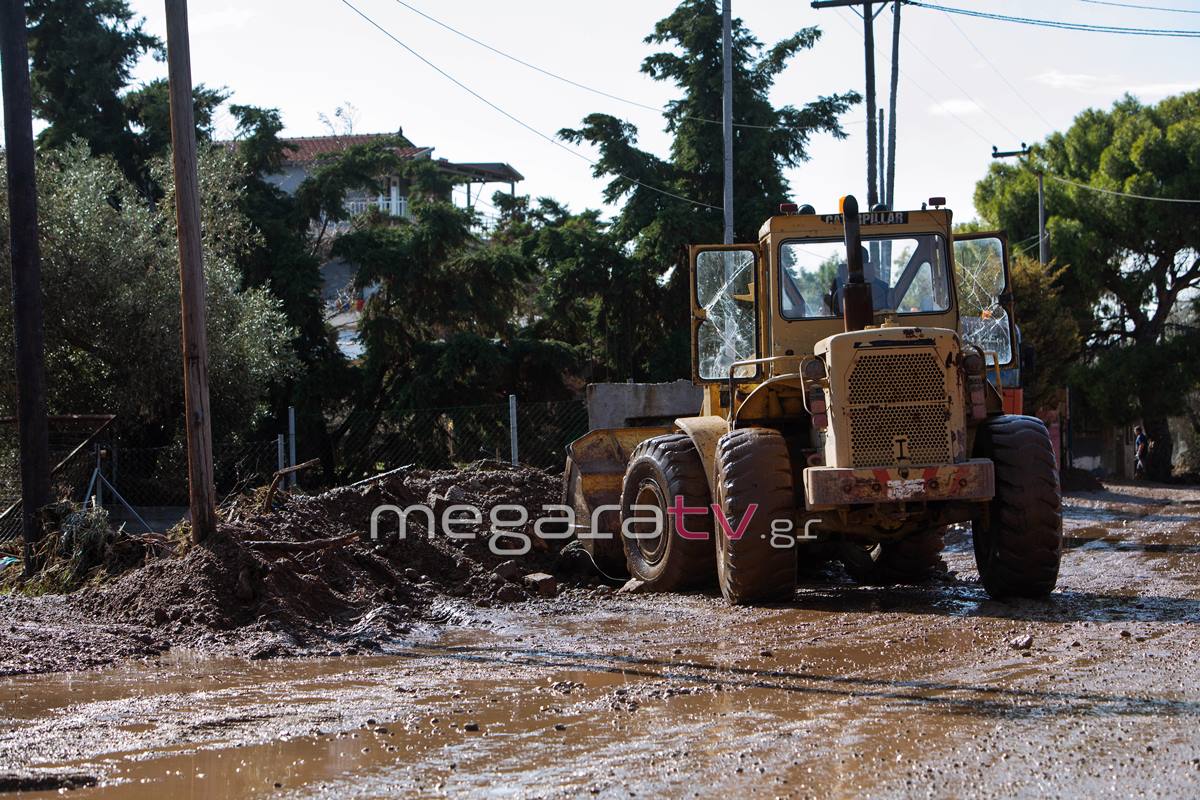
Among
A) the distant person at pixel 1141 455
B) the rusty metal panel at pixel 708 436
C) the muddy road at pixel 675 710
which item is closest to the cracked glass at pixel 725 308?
the rusty metal panel at pixel 708 436

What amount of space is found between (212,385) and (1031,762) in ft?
54.4

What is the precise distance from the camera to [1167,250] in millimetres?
35125

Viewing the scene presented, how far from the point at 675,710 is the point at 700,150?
22089 mm

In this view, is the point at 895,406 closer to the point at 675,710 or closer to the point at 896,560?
the point at 896,560

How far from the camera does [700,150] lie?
26.9m

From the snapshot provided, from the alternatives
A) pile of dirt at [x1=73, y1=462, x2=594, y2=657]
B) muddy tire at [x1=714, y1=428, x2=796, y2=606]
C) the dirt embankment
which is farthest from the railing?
muddy tire at [x1=714, y1=428, x2=796, y2=606]

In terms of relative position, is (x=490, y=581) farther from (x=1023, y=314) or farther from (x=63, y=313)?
(x=1023, y=314)

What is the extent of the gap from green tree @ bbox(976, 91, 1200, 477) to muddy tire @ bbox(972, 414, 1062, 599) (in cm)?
2663

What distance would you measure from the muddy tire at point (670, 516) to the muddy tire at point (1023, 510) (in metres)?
2.20

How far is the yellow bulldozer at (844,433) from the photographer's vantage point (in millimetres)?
8633

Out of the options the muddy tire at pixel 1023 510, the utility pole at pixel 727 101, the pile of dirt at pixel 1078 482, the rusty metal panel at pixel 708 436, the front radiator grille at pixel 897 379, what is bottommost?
the pile of dirt at pixel 1078 482

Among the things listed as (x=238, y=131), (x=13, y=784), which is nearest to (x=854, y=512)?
(x=13, y=784)

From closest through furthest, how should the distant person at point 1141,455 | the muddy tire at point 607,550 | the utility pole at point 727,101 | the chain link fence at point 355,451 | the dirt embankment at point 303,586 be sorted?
1. the dirt embankment at point 303,586
2. the muddy tire at point 607,550
3. the chain link fence at point 355,451
4. the utility pole at point 727,101
5. the distant person at point 1141,455

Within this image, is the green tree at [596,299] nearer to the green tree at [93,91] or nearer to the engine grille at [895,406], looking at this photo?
the green tree at [93,91]
